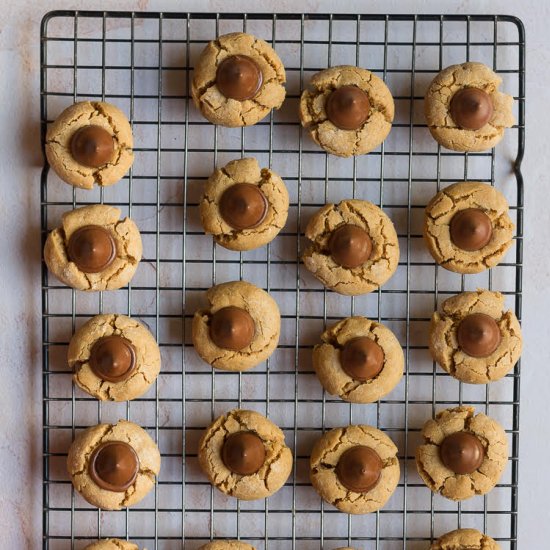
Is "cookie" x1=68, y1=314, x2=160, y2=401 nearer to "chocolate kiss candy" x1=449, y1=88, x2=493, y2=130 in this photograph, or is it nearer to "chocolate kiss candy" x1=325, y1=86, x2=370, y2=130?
"chocolate kiss candy" x1=325, y1=86, x2=370, y2=130

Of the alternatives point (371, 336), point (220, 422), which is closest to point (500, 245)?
point (371, 336)

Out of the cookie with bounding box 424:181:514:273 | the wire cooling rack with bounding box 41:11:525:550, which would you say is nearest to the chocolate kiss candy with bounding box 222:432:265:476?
the wire cooling rack with bounding box 41:11:525:550

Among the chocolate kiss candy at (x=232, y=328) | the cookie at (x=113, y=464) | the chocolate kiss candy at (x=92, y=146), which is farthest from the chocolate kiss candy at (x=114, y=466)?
the chocolate kiss candy at (x=92, y=146)

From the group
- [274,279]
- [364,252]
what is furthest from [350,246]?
[274,279]

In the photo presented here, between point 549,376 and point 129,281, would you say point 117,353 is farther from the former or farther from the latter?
point 549,376

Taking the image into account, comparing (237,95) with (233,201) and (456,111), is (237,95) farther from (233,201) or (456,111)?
(456,111)

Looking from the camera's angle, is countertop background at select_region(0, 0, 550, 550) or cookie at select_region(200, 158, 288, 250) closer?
cookie at select_region(200, 158, 288, 250)

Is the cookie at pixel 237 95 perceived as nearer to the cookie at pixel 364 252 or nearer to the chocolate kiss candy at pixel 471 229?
the cookie at pixel 364 252
